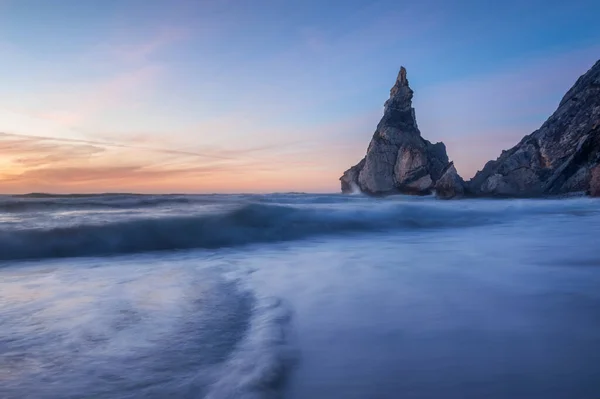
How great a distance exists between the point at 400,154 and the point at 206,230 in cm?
4791

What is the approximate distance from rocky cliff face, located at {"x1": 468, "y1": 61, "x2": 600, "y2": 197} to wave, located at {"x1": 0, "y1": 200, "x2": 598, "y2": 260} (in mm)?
22661

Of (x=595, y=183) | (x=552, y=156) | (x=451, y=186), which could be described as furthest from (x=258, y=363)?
(x=552, y=156)

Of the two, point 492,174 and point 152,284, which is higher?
point 492,174

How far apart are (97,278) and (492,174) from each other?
40927mm

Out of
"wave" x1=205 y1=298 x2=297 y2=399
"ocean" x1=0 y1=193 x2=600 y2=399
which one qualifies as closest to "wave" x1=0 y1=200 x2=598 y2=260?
"ocean" x1=0 y1=193 x2=600 y2=399

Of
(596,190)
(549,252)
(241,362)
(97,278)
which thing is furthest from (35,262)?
(596,190)

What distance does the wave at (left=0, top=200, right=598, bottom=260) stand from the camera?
271 inches

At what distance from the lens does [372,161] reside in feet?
187

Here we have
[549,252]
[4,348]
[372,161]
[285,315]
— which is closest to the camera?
[4,348]

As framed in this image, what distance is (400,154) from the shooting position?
2112 inches

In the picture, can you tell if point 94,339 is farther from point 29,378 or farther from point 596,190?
point 596,190

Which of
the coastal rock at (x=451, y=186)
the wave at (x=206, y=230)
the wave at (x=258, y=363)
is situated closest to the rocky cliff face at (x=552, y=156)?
the coastal rock at (x=451, y=186)

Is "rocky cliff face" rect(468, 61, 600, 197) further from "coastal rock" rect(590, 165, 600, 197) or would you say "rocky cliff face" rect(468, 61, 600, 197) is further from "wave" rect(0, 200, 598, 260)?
"wave" rect(0, 200, 598, 260)

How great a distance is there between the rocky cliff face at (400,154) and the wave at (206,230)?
131ft
